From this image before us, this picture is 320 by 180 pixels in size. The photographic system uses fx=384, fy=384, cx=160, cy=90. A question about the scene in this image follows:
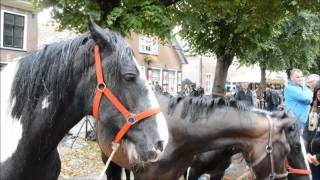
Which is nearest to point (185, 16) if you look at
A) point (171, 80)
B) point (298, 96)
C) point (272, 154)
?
point (298, 96)

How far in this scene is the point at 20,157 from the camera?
209 cm

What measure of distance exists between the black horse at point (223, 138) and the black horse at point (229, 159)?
0.16 meters

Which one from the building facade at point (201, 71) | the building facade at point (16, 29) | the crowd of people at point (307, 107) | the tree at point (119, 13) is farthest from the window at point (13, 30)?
the building facade at point (201, 71)

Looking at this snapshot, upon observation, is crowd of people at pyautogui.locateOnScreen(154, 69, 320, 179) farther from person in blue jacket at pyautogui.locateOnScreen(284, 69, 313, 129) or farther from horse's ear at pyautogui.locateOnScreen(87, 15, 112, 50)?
horse's ear at pyautogui.locateOnScreen(87, 15, 112, 50)

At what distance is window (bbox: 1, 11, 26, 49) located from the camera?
778 inches

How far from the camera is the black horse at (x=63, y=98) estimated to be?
80.4 inches

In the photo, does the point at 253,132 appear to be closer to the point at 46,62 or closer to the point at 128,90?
the point at 128,90

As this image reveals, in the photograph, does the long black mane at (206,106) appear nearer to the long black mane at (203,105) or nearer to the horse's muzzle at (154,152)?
the long black mane at (203,105)

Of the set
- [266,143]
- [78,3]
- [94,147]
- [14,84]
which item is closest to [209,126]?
[266,143]

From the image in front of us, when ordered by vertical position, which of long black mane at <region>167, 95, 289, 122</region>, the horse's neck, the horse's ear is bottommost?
the horse's neck

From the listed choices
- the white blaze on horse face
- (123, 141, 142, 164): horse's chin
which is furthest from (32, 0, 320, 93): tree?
(123, 141, 142, 164): horse's chin

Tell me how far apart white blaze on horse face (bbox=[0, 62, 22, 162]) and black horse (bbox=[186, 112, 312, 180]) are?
2.39 m

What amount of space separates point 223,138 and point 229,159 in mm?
897

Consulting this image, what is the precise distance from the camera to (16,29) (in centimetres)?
2047
